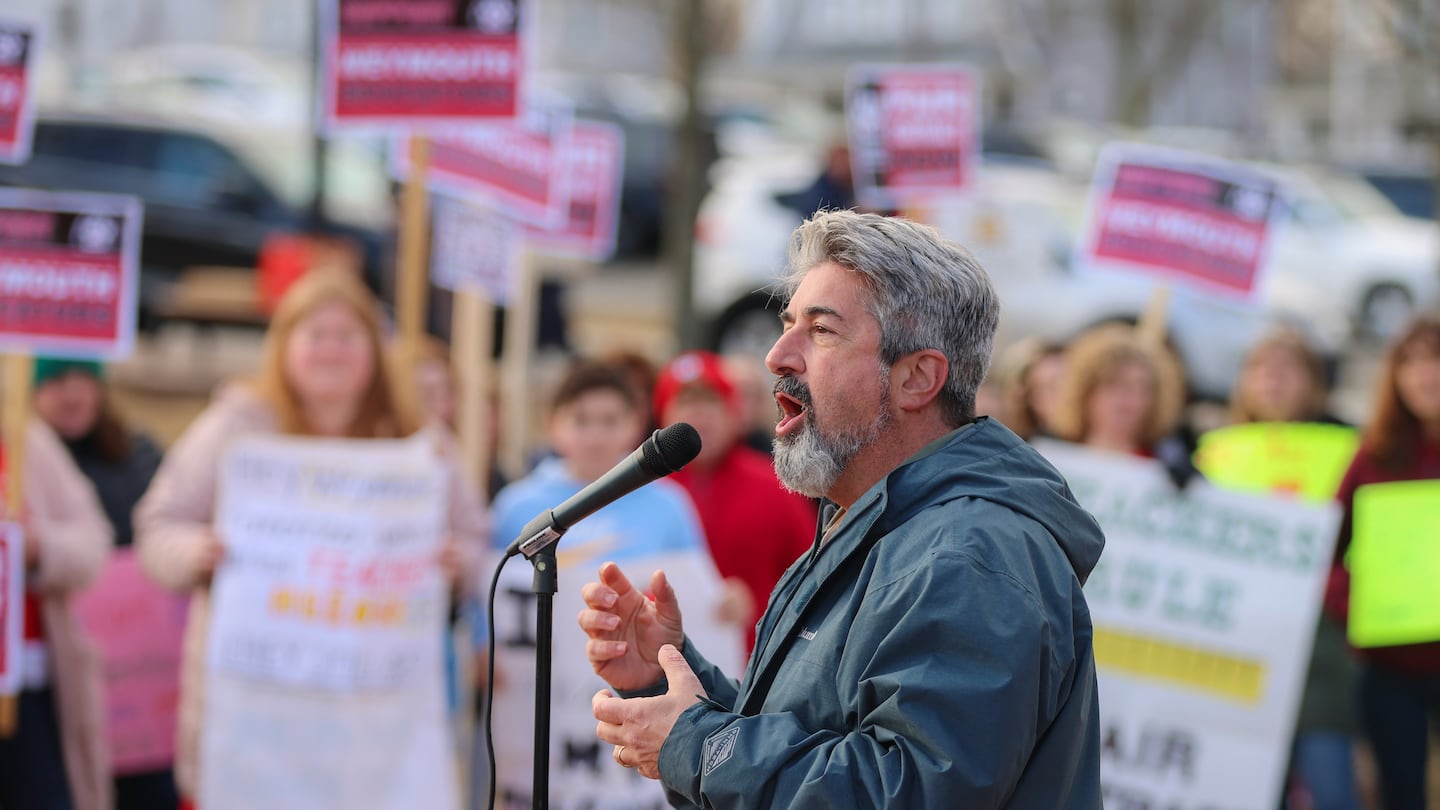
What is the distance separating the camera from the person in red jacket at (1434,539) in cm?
594

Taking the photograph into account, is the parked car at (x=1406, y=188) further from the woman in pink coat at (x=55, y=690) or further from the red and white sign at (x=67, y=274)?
the woman in pink coat at (x=55, y=690)

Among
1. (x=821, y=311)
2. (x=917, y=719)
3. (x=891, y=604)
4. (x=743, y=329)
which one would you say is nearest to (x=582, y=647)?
(x=821, y=311)

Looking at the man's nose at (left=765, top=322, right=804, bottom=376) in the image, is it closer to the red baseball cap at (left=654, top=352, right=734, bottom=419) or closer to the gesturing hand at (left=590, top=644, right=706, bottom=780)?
the gesturing hand at (left=590, top=644, right=706, bottom=780)

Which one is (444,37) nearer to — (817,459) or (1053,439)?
(1053,439)

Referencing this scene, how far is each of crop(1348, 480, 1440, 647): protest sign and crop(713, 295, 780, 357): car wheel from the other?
822 cm

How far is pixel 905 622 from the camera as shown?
2418mm

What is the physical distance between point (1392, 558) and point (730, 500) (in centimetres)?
224

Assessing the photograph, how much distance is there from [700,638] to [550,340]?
7408 millimetres

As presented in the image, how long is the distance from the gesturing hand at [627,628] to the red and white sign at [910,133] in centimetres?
629

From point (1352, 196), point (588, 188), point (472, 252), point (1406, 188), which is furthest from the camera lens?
point (1406, 188)

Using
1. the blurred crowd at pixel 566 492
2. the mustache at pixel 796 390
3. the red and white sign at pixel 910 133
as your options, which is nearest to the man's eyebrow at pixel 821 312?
the mustache at pixel 796 390

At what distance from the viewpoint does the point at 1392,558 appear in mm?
6008

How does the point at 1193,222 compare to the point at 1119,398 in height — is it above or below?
above

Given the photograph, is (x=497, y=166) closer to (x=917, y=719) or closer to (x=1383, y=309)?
(x=917, y=719)
